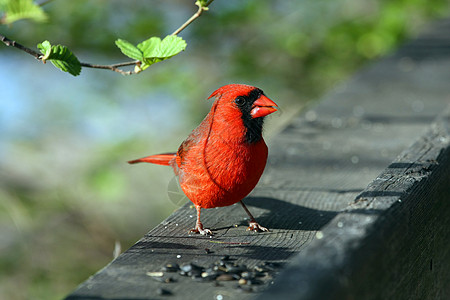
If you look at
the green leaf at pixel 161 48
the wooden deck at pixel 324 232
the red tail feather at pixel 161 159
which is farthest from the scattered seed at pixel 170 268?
the red tail feather at pixel 161 159

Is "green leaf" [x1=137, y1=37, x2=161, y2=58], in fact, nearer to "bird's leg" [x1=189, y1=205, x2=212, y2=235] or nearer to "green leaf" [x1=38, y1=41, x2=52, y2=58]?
"green leaf" [x1=38, y1=41, x2=52, y2=58]

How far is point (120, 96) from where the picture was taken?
6.22m

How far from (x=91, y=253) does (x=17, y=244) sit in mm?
667

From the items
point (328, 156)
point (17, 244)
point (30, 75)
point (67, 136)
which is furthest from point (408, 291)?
point (30, 75)

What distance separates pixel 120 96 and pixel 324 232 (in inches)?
203

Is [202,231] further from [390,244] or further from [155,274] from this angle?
[390,244]

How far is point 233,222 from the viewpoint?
2145mm

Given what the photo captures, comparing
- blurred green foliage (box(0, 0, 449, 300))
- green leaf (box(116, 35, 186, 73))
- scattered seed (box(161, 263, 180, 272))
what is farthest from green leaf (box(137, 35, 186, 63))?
blurred green foliage (box(0, 0, 449, 300))

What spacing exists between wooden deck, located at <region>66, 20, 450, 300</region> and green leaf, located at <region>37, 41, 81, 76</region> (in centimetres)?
55

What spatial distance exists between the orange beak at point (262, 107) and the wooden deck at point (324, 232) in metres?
0.41

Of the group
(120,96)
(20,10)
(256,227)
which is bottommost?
(256,227)

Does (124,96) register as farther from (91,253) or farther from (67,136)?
(91,253)

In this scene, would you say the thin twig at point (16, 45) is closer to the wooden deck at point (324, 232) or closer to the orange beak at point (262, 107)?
the wooden deck at point (324, 232)

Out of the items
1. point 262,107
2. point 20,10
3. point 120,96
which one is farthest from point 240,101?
point 120,96
